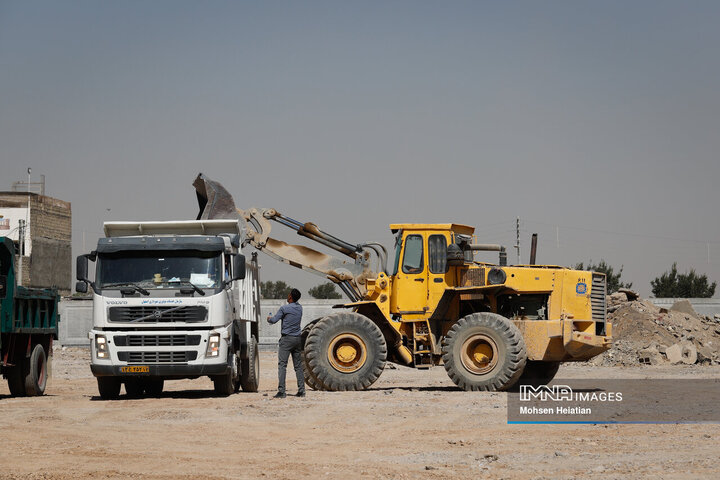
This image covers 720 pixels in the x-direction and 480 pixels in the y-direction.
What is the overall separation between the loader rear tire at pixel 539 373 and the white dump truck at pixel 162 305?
6703mm

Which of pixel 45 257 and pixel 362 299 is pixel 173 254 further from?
pixel 45 257

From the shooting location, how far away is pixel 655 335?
36.8 m

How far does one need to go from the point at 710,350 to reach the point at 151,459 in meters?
28.6

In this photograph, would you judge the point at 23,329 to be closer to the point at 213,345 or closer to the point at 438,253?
the point at 213,345

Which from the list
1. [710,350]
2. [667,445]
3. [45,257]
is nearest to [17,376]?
[667,445]

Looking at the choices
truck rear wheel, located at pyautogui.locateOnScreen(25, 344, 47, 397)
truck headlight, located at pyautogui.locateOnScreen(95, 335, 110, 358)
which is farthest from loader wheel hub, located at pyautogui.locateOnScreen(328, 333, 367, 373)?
truck rear wheel, located at pyautogui.locateOnScreen(25, 344, 47, 397)

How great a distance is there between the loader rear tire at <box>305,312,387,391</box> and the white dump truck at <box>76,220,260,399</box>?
6.30ft

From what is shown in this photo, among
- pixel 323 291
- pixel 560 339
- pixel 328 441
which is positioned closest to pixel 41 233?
pixel 323 291

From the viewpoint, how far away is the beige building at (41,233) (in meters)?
71.4

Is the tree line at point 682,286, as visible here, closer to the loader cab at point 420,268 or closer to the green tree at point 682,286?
the green tree at point 682,286

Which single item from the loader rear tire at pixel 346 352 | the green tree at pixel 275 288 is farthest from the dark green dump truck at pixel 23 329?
the green tree at pixel 275 288

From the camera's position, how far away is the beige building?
7138 centimetres

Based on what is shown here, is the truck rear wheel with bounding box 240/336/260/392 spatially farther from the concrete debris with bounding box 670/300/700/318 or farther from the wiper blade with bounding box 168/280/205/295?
the concrete debris with bounding box 670/300/700/318

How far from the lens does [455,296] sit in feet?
A: 69.2
